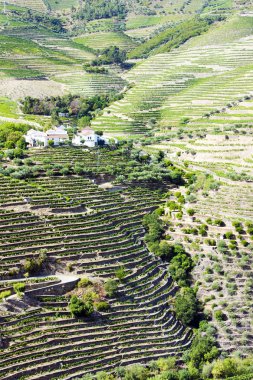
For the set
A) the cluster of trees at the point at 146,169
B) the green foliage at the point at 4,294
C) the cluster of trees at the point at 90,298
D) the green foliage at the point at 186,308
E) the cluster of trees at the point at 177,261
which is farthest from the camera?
the cluster of trees at the point at 146,169

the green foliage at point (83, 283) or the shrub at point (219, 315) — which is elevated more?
the green foliage at point (83, 283)

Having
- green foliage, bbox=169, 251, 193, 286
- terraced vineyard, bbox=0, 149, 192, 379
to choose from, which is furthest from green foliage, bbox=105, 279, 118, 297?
green foliage, bbox=169, 251, 193, 286

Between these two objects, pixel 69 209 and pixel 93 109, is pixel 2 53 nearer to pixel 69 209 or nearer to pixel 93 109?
pixel 93 109

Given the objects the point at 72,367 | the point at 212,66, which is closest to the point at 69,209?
the point at 72,367

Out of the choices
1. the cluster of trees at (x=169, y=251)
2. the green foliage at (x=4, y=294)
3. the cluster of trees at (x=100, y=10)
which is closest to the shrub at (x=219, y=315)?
the cluster of trees at (x=169, y=251)

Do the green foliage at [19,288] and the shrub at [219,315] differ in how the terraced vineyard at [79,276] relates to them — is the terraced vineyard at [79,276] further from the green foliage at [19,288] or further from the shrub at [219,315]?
the shrub at [219,315]
